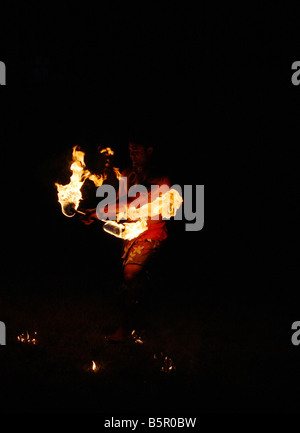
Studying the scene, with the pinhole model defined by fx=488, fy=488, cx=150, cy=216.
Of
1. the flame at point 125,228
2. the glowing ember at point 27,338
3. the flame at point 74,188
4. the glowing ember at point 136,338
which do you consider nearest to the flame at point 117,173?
the flame at point 74,188

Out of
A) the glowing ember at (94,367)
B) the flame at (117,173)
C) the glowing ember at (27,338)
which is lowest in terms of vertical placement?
the glowing ember at (94,367)

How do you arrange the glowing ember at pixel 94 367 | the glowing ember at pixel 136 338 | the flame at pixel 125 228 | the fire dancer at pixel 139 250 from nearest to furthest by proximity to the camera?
the glowing ember at pixel 94 367 → the flame at pixel 125 228 → the fire dancer at pixel 139 250 → the glowing ember at pixel 136 338

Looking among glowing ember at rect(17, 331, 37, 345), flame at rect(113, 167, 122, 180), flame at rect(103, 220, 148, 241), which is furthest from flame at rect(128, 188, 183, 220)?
glowing ember at rect(17, 331, 37, 345)

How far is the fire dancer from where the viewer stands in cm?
583

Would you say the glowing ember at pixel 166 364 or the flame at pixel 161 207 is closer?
the glowing ember at pixel 166 364

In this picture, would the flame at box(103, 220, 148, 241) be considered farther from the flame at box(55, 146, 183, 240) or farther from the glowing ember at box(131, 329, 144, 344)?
the glowing ember at box(131, 329, 144, 344)

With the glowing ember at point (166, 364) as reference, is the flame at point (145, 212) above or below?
above

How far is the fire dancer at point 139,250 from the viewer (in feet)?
19.1

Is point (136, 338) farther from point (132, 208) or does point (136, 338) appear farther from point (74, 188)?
point (74, 188)

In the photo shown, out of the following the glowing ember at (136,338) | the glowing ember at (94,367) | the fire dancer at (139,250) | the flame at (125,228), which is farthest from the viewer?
the glowing ember at (136,338)

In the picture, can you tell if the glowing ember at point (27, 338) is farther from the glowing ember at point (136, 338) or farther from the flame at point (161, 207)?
the flame at point (161, 207)

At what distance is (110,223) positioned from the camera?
559 centimetres

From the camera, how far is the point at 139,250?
231 inches

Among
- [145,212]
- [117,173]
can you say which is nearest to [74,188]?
[117,173]
